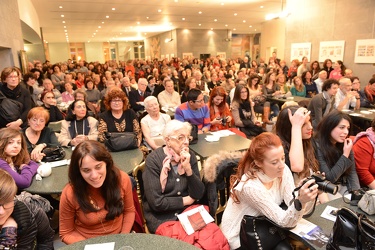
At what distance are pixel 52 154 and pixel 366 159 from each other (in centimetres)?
323

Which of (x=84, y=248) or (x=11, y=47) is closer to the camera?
(x=84, y=248)

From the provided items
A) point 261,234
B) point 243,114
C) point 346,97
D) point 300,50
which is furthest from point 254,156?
point 300,50

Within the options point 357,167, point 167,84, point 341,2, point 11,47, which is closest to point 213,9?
point 341,2

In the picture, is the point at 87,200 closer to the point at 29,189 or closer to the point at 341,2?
the point at 29,189

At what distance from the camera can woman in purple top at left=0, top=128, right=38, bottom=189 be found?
239 cm

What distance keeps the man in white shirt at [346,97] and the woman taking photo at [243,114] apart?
5.84ft

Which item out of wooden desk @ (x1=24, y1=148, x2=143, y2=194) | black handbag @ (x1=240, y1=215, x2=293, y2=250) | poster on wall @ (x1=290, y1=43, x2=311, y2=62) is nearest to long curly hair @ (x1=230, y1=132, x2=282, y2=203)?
black handbag @ (x1=240, y1=215, x2=293, y2=250)

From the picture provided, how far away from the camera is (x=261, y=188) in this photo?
177cm

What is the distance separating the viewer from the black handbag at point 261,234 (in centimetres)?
173

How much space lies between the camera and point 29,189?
7.84ft

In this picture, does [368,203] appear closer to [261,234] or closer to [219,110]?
[261,234]

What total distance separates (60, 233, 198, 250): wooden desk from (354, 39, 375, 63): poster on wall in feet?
28.8

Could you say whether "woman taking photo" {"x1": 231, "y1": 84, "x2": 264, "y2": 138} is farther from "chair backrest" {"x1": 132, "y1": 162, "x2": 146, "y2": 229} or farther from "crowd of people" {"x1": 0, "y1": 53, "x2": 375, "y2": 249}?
"chair backrest" {"x1": 132, "y1": 162, "x2": 146, "y2": 229}

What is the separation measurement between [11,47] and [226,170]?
669 centimetres
